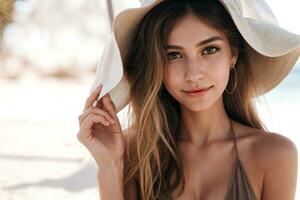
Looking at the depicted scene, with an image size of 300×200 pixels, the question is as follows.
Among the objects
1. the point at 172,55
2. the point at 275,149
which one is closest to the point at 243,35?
the point at 172,55

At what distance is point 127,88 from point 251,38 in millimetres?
480

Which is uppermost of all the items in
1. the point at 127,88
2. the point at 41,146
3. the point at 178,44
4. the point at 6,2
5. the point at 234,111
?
the point at 6,2

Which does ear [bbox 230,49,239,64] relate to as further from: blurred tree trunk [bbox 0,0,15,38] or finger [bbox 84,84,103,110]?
blurred tree trunk [bbox 0,0,15,38]

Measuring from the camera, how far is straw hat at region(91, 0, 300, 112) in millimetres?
1687

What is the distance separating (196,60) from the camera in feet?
5.53

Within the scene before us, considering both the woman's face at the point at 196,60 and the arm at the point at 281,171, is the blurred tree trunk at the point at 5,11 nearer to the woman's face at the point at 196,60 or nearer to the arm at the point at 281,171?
the woman's face at the point at 196,60

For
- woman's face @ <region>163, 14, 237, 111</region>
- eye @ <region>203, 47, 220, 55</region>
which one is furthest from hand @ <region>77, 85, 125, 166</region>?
eye @ <region>203, 47, 220, 55</region>

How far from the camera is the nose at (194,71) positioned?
1.68 m

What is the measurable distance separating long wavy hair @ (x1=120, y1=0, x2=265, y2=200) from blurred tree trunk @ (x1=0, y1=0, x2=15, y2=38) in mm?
12807

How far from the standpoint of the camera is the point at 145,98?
191 centimetres

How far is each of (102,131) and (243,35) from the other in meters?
0.61

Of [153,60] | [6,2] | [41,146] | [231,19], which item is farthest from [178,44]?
[6,2]

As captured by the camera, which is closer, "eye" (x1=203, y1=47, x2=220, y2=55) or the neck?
"eye" (x1=203, y1=47, x2=220, y2=55)

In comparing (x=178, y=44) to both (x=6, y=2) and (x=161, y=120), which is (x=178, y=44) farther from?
(x=6, y=2)
